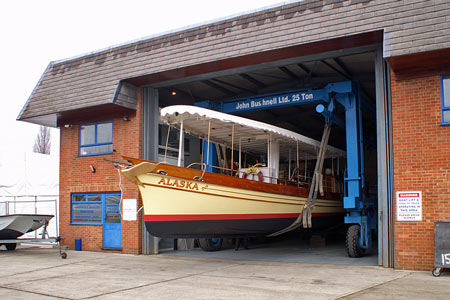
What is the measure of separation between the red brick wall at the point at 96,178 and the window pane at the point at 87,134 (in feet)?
0.69

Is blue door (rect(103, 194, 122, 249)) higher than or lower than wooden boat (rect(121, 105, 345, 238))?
lower

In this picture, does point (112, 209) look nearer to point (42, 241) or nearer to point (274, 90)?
point (42, 241)

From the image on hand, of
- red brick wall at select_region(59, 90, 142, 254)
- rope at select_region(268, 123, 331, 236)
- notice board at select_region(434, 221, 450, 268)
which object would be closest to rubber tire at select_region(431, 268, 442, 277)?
notice board at select_region(434, 221, 450, 268)

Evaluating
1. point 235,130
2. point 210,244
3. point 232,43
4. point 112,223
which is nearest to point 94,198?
point 112,223

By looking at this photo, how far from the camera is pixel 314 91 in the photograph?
1270 cm

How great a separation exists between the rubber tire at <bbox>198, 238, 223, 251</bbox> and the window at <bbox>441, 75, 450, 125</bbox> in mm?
7441

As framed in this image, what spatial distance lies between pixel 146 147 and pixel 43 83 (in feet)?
14.5

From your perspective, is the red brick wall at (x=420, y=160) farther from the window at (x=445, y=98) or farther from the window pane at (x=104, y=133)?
the window pane at (x=104, y=133)

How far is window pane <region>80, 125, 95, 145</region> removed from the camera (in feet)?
47.0

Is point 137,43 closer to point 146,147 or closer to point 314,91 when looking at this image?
point 146,147

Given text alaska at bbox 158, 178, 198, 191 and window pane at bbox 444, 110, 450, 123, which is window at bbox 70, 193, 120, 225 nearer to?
text alaska at bbox 158, 178, 198, 191

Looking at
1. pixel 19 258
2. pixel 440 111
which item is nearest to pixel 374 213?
pixel 440 111

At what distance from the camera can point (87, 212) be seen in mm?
14031

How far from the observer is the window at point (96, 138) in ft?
45.6
